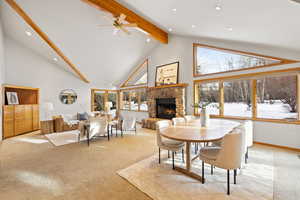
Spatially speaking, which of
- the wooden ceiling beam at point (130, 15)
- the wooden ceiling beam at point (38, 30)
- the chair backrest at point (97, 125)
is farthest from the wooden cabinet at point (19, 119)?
the wooden ceiling beam at point (130, 15)

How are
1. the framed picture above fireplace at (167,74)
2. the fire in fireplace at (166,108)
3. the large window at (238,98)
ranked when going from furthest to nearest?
the fire in fireplace at (166,108), the framed picture above fireplace at (167,74), the large window at (238,98)

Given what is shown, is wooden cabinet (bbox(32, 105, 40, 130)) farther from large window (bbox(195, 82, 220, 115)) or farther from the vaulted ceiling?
large window (bbox(195, 82, 220, 115))

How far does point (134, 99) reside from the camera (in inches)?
334

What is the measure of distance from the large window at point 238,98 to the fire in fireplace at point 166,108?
2134mm

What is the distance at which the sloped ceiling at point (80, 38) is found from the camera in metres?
4.20

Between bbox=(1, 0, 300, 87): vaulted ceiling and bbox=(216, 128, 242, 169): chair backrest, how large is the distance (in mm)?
2290

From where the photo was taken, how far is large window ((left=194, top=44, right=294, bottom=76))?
13.1 feet

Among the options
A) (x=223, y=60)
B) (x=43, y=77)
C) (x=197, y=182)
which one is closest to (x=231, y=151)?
(x=197, y=182)

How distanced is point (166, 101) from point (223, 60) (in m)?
2.85

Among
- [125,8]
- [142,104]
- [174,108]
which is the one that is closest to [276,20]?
[125,8]

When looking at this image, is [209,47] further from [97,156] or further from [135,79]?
[97,156]

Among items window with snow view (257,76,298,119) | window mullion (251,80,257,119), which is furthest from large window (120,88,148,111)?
window with snow view (257,76,298,119)

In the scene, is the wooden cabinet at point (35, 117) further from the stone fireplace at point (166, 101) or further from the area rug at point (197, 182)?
the area rug at point (197, 182)

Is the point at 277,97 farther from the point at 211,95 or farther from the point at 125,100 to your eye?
the point at 125,100
